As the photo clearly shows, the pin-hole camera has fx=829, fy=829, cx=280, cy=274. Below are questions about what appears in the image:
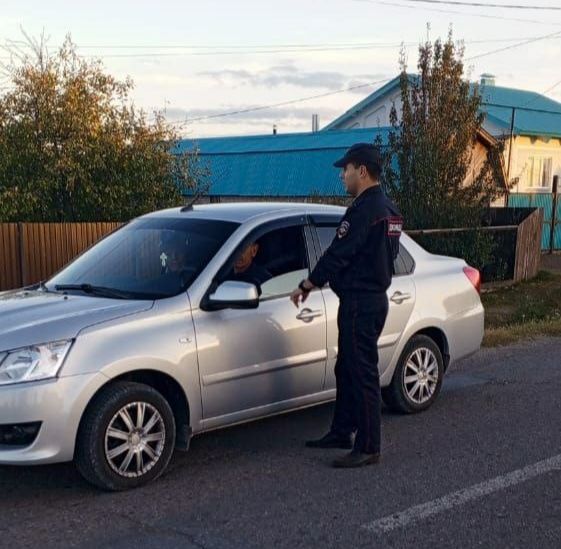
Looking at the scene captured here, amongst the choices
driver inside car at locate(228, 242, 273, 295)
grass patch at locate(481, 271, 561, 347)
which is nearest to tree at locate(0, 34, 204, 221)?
grass patch at locate(481, 271, 561, 347)

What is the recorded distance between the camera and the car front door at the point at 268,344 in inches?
200

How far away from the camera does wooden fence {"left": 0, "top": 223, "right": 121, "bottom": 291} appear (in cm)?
1221

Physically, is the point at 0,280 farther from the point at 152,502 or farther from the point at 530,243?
the point at 530,243

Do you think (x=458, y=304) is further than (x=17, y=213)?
No

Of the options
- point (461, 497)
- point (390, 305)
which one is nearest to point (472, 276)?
point (390, 305)

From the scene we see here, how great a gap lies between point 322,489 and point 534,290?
11.4 metres

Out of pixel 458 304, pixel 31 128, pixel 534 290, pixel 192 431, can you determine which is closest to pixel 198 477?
pixel 192 431

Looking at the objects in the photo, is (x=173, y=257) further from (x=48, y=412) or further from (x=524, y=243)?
(x=524, y=243)

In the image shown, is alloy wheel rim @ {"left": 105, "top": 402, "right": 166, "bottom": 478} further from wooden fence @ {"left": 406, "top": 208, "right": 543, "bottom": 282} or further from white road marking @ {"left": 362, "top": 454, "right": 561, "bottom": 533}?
wooden fence @ {"left": 406, "top": 208, "right": 543, "bottom": 282}

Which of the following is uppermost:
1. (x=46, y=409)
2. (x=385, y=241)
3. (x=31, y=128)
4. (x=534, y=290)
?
(x=31, y=128)

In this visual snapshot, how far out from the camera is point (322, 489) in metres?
4.81

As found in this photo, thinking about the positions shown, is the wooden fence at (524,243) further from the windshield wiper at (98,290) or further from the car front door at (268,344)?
the windshield wiper at (98,290)

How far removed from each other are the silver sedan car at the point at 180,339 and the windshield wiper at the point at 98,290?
0.01 metres

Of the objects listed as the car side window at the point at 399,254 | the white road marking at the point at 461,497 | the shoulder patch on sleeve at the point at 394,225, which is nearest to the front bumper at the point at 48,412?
the white road marking at the point at 461,497
